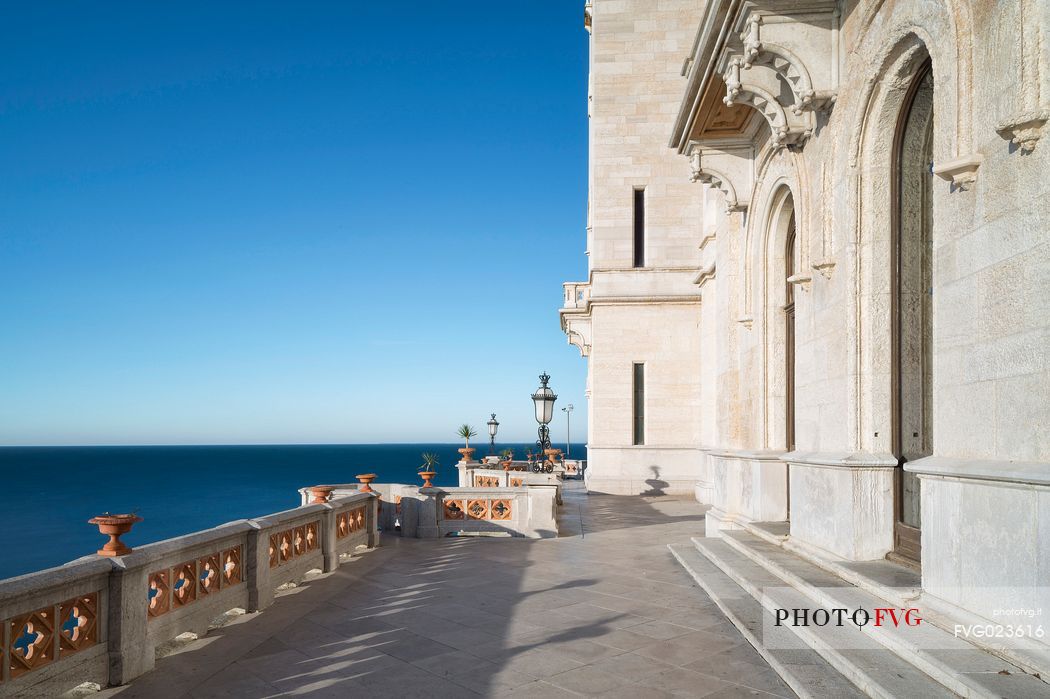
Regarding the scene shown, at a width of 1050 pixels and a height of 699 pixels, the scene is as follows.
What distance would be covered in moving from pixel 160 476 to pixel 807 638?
143495 millimetres

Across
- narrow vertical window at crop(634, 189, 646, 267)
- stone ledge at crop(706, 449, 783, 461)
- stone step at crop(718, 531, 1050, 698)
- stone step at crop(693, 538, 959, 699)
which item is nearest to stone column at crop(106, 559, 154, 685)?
stone step at crop(693, 538, 959, 699)

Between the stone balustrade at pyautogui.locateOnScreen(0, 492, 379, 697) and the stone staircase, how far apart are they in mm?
5460

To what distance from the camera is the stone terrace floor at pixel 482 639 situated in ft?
19.2

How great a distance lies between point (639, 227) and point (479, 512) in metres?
12.1

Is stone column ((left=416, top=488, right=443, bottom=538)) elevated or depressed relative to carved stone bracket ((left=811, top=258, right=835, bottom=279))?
depressed

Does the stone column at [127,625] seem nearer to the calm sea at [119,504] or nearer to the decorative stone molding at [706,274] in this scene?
the decorative stone molding at [706,274]

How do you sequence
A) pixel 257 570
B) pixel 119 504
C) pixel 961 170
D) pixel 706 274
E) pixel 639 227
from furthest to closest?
pixel 119 504 → pixel 639 227 → pixel 706 274 → pixel 257 570 → pixel 961 170

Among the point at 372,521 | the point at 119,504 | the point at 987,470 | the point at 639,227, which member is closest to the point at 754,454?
the point at 987,470

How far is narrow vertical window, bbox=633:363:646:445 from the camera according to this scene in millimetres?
22328

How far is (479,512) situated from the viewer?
14758 millimetres

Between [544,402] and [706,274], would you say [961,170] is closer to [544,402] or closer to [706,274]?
[706,274]

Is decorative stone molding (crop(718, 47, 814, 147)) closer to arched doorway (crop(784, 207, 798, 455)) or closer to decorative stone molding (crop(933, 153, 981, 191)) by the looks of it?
arched doorway (crop(784, 207, 798, 455))

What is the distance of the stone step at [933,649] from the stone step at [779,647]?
0.44m

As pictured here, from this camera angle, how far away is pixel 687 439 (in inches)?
860
